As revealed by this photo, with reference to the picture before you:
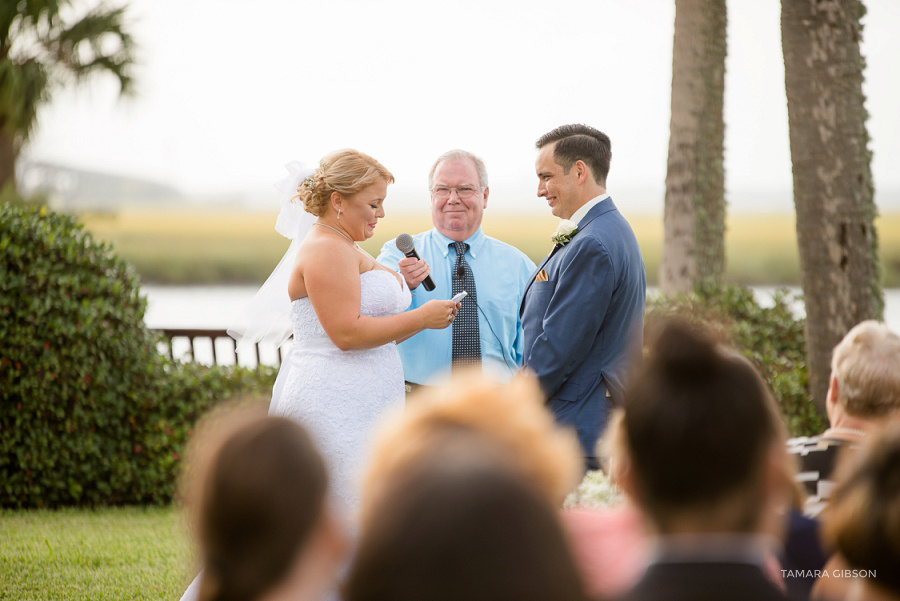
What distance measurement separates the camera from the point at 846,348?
8.45ft

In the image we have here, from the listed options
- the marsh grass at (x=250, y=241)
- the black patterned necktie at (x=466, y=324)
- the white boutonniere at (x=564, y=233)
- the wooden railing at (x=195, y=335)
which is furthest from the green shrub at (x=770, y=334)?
the wooden railing at (x=195, y=335)

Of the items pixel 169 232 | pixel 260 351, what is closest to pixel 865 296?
pixel 260 351

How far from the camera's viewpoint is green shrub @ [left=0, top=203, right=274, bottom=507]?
6.15 meters

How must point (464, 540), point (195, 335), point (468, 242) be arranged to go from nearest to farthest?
point (464, 540) < point (468, 242) < point (195, 335)

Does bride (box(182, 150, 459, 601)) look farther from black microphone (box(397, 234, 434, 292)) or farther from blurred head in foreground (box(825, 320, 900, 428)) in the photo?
blurred head in foreground (box(825, 320, 900, 428))

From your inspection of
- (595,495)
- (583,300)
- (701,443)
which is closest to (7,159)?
(583,300)

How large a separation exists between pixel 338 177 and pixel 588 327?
4.06ft

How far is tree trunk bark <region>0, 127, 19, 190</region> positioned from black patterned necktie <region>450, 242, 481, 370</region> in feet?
33.6

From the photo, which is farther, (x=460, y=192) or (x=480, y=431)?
(x=460, y=192)

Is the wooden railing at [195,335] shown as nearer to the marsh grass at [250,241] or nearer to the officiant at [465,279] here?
the officiant at [465,279]

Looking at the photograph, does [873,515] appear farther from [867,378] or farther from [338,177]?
[338,177]

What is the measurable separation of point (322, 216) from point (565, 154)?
3.69 ft

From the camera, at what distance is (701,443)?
4.46 feet

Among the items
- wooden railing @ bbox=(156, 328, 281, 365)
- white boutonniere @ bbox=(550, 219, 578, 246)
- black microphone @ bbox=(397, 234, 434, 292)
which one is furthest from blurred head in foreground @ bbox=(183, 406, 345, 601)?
wooden railing @ bbox=(156, 328, 281, 365)
